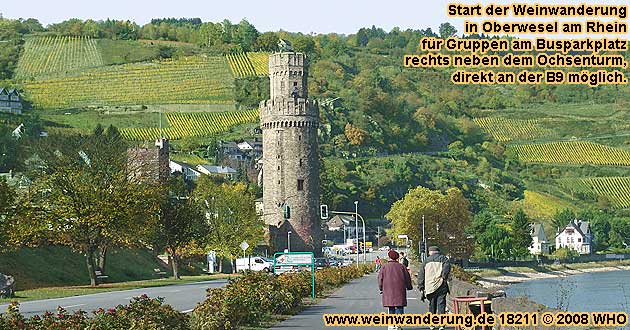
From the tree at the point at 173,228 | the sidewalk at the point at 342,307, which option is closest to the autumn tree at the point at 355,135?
the tree at the point at 173,228

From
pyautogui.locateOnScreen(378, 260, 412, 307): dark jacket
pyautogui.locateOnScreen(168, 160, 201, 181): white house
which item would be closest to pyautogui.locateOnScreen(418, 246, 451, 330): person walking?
pyautogui.locateOnScreen(378, 260, 412, 307): dark jacket

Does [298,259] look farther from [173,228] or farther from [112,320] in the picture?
[173,228]

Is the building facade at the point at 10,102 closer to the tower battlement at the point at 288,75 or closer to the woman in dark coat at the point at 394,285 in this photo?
the tower battlement at the point at 288,75

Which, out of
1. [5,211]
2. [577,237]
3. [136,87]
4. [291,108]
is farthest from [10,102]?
[5,211]

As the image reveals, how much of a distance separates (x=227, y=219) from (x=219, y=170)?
2656 inches

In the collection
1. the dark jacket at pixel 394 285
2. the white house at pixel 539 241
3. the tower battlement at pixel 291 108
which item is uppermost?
the tower battlement at pixel 291 108

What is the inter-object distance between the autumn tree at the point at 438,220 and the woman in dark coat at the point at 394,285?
80866 millimetres

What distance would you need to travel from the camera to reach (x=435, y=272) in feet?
68.4

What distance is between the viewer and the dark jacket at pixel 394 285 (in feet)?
69.3

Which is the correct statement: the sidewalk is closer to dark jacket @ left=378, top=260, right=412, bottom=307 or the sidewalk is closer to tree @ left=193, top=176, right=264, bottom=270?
dark jacket @ left=378, top=260, right=412, bottom=307

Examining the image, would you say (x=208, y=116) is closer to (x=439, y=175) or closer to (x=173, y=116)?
(x=173, y=116)

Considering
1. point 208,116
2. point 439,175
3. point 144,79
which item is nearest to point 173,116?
point 208,116

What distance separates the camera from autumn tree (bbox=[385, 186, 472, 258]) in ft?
341

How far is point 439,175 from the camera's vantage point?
189500 millimetres
